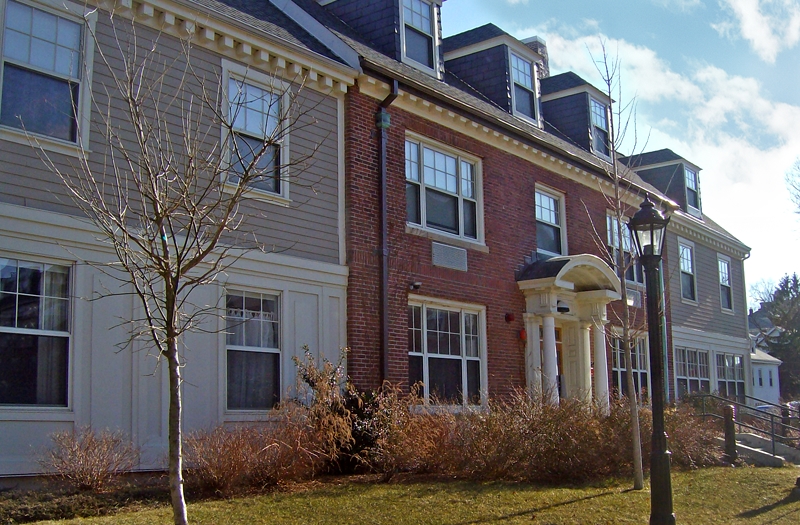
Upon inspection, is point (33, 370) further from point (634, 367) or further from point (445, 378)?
point (634, 367)

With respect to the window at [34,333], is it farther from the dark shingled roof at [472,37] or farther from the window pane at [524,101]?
the dark shingled roof at [472,37]

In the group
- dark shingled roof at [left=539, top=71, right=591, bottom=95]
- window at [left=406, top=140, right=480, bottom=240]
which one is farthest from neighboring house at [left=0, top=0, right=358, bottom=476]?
dark shingled roof at [left=539, top=71, right=591, bottom=95]

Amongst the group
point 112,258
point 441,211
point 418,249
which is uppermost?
point 441,211

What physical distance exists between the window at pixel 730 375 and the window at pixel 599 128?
27.7ft

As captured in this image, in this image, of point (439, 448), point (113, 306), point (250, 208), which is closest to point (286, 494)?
point (439, 448)

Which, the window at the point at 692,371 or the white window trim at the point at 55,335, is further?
the window at the point at 692,371

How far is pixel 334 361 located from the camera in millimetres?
→ 12945

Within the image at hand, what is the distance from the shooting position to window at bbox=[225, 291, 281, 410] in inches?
461

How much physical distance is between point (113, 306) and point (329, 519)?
4.02m

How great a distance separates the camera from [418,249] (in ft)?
47.9

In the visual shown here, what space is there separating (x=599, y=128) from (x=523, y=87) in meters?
3.95

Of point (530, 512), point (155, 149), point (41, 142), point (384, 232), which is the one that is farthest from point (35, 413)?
point (384, 232)

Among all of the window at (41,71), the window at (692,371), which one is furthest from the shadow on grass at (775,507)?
the window at (692,371)

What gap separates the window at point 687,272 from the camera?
2481 centimetres
